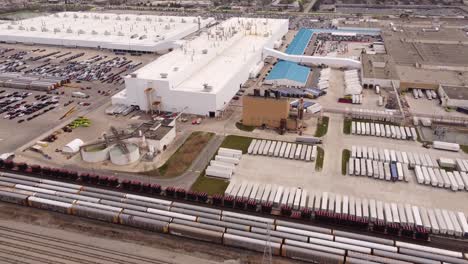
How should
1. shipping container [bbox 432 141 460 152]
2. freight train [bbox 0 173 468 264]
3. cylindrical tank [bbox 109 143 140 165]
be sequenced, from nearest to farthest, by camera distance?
freight train [bbox 0 173 468 264], cylindrical tank [bbox 109 143 140 165], shipping container [bbox 432 141 460 152]

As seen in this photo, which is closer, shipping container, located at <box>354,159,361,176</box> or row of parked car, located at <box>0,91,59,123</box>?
shipping container, located at <box>354,159,361,176</box>

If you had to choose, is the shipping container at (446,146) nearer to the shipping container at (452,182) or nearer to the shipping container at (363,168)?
the shipping container at (452,182)

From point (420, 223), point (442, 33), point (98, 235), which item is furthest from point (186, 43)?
point (442, 33)

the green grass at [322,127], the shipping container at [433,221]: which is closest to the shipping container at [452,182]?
the shipping container at [433,221]

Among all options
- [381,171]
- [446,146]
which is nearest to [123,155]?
[381,171]

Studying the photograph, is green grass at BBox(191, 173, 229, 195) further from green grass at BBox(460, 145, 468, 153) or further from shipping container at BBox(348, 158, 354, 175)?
green grass at BBox(460, 145, 468, 153)

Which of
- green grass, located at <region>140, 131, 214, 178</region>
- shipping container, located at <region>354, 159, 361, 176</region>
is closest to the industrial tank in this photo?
green grass, located at <region>140, 131, 214, 178</region>
